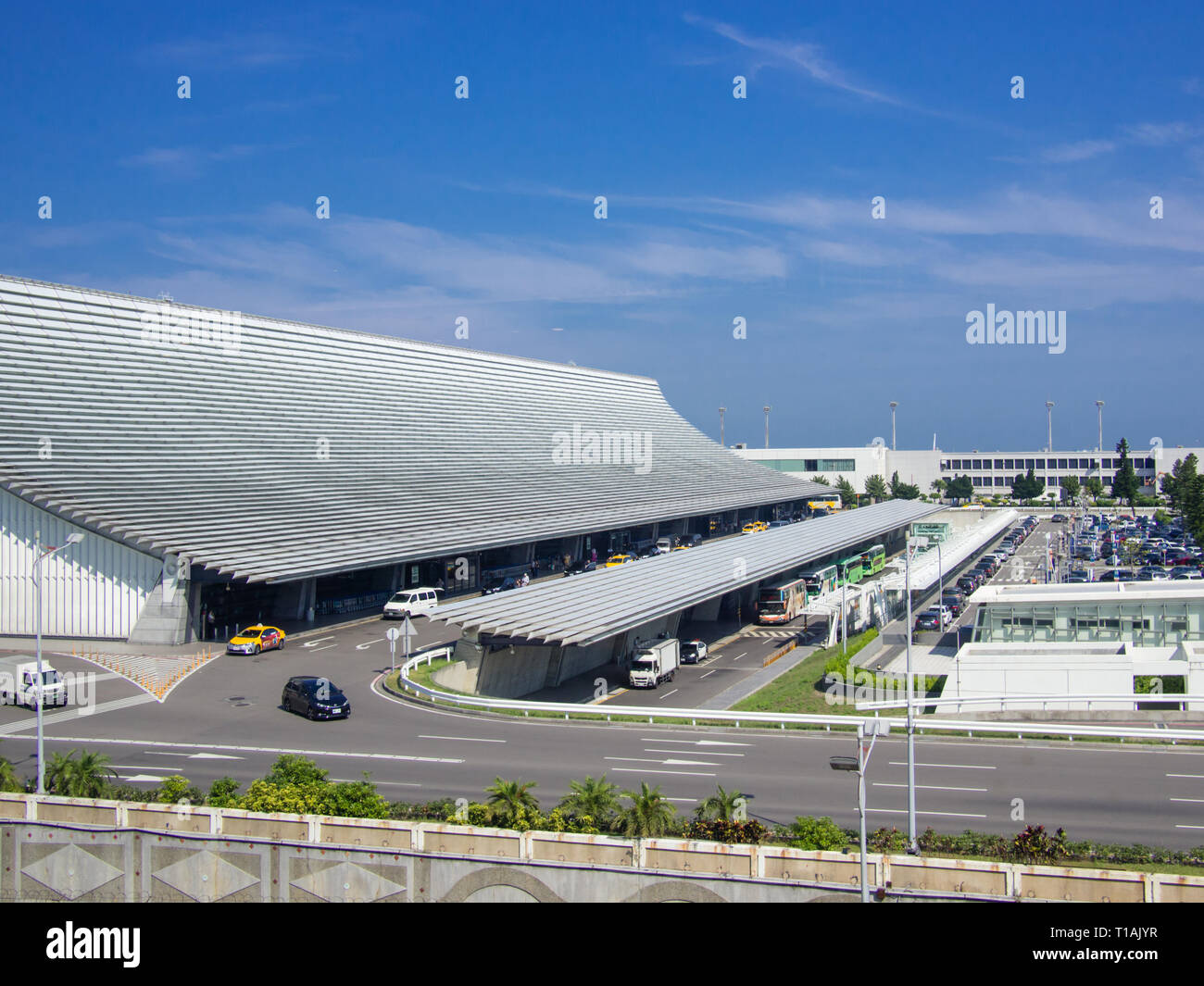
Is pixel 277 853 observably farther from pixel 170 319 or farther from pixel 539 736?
pixel 170 319

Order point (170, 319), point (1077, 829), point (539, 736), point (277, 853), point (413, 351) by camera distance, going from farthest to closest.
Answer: point (413, 351) < point (170, 319) < point (539, 736) < point (1077, 829) < point (277, 853)

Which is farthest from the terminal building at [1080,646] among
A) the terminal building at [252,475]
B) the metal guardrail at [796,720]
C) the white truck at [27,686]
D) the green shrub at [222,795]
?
the white truck at [27,686]

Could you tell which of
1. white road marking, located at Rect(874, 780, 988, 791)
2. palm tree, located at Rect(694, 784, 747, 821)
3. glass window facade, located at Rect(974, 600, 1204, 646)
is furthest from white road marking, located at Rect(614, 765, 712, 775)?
glass window facade, located at Rect(974, 600, 1204, 646)

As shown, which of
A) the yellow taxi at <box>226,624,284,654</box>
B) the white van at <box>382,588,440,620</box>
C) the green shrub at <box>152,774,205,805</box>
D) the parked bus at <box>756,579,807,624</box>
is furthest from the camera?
the parked bus at <box>756,579,807,624</box>

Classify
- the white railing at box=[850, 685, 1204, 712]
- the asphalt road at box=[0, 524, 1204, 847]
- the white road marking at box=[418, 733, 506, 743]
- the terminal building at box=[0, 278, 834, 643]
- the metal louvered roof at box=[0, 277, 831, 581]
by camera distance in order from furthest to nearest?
the metal louvered roof at box=[0, 277, 831, 581], the terminal building at box=[0, 278, 834, 643], the white railing at box=[850, 685, 1204, 712], the white road marking at box=[418, 733, 506, 743], the asphalt road at box=[0, 524, 1204, 847]

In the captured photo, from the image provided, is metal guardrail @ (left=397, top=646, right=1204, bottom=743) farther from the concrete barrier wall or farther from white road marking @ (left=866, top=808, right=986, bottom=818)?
the concrete barrier wall

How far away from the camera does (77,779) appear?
70.4ft

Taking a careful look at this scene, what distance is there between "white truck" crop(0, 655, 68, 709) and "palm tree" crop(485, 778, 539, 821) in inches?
766

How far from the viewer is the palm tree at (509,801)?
1928 cm

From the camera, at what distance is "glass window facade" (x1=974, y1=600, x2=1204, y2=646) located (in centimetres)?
3675
